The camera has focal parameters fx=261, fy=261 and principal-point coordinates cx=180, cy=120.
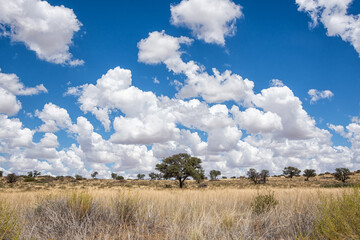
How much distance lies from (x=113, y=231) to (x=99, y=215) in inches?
70.9

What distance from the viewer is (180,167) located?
44281 millimetres

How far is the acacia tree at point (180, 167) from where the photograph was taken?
43.4 metres

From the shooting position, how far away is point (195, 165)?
1831 inches

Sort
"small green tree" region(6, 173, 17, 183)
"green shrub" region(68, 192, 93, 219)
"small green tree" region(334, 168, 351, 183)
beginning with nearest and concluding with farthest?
1. "green shrub" region(68, 192, 93, 219)
2. "small green tree" region(6, 173, 17, 183)
3. "small green tree" region(334, 168, 351, 183)

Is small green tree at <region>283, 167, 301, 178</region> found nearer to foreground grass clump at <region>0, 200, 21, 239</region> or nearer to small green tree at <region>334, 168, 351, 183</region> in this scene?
small green tree at <region>334, 168, 351, 183</region>

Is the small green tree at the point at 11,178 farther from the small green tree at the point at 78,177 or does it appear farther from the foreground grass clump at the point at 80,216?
Result: the foreground grass clump at the point at 80,216

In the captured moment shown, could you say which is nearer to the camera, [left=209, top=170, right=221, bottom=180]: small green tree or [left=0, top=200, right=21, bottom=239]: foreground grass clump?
[left=0, top=200, right=21, bottom=239]: foreground grass clump

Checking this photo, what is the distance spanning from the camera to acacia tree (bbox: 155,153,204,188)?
4340cm

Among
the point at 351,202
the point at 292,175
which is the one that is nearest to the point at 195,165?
the point at 351,202

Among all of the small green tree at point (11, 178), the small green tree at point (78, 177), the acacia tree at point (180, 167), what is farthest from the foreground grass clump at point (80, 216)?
the small green tree at point (78, 177)

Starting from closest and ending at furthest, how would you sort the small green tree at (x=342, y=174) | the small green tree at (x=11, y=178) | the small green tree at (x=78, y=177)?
the small green tree at (x=11, y=178) → the small green tree at (x=342, y=174) → the small green tree at (x=78, y=177)

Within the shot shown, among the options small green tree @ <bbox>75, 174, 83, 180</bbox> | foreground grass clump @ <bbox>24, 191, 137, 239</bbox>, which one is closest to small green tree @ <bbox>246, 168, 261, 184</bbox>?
small green tree @ <bbox>75, 174, 83, 180</bbox>

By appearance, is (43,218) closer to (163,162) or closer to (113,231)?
(113,231)

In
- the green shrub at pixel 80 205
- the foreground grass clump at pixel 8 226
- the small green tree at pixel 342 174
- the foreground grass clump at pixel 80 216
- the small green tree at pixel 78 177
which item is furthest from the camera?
the small green tree at pixel 78 177
